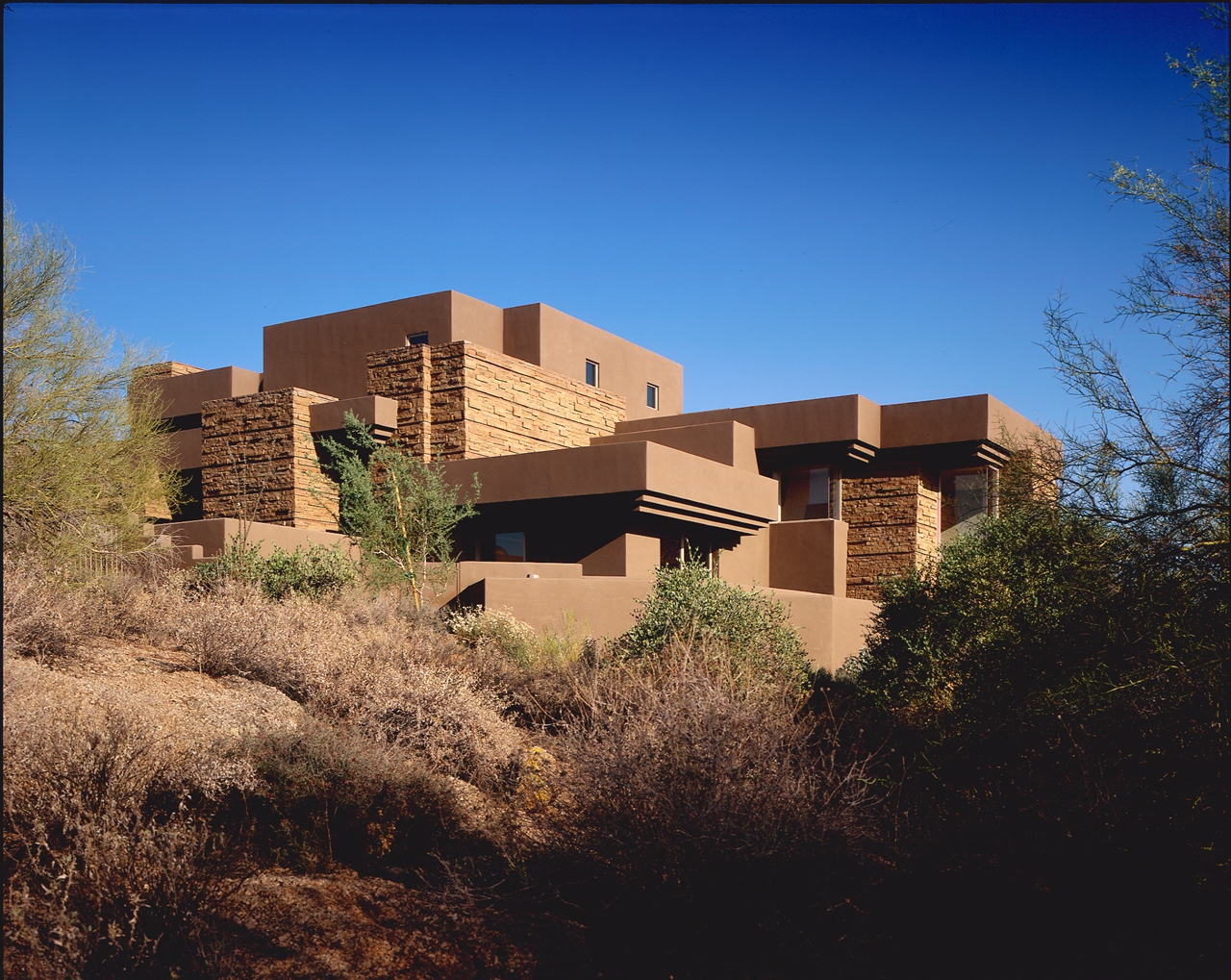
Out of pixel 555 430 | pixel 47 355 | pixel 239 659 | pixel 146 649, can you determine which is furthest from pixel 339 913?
pixel 555 430

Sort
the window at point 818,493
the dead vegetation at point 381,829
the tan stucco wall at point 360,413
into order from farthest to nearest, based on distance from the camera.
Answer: the window at point 818,493
the tan stucco wall at point 360,413
the dead vegetation at point 381,829

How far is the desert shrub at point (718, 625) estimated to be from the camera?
477 inches

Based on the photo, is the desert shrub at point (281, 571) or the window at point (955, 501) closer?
the desert shrub at point (281, 571)

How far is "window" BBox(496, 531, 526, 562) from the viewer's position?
63.2ft

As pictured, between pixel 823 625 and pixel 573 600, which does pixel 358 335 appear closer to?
pixel 573 600

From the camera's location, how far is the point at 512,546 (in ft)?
63.6

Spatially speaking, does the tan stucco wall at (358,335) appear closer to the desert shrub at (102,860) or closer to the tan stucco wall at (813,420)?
the tan stucco wall at (813,420)

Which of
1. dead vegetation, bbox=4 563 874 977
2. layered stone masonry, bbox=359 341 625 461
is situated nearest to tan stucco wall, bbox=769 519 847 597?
layered stone masonry, bbox=359 341 625 461

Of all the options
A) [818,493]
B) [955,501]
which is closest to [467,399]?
[818,493]

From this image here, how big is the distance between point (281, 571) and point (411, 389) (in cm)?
619

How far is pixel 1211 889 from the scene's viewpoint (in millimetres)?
5805

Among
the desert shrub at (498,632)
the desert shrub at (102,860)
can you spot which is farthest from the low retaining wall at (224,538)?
the desert shrub at (102,860)

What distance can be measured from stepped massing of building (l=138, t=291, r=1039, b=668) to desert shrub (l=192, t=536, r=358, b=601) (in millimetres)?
1103

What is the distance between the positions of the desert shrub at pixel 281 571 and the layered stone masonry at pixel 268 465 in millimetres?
3702
